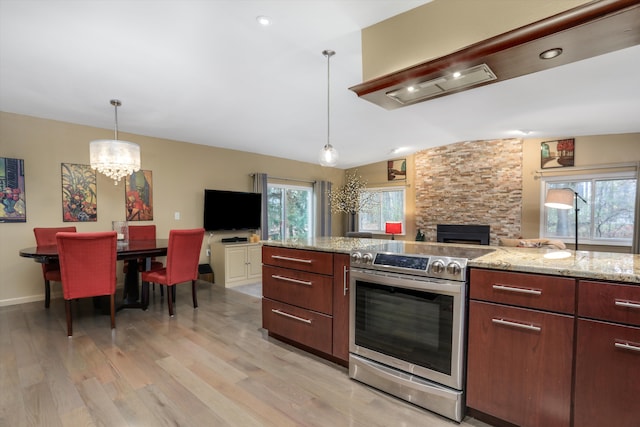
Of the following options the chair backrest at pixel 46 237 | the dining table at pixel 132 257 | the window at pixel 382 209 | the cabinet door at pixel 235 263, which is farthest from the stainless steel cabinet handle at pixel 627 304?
the window at pixel 382 209

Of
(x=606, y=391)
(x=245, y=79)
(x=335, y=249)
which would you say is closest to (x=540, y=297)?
(x=606, y=391)

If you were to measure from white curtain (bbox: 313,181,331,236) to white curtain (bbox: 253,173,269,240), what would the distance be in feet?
5.24

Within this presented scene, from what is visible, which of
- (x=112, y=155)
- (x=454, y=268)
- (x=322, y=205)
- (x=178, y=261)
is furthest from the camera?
(x=322, y=205)

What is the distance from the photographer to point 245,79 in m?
3.19

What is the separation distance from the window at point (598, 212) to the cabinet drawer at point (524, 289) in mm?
5194

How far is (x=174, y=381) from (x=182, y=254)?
→ 165 centimetres

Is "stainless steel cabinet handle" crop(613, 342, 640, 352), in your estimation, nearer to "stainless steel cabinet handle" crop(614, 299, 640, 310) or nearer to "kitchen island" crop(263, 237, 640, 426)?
"kitchen island" crop(263, 237, 640, 426)

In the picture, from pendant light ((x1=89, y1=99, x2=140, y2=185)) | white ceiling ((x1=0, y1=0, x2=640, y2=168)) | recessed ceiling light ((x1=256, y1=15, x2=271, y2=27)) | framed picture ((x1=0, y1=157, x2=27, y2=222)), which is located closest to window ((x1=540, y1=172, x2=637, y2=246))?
white ceiling ((x1=0, y1=0, x2=640, y2=168))

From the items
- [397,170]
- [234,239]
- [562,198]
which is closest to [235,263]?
[234,239]

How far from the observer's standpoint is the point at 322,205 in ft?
24.2

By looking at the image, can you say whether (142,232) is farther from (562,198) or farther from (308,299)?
(562,198)

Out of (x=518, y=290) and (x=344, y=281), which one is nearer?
(x=518, y=290)

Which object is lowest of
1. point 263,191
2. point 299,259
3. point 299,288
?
point 299,288

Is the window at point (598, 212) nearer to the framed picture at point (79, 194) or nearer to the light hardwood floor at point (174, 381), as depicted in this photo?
the light hardwood floor at point (174, 381)
